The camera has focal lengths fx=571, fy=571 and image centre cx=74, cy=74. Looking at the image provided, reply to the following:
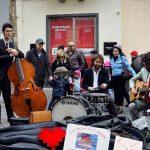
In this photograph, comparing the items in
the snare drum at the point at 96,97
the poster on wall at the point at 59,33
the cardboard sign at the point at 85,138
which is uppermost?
the poster on wall at the point at 59,33

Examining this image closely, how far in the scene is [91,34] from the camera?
17.9 m

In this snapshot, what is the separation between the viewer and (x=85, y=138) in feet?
13.5

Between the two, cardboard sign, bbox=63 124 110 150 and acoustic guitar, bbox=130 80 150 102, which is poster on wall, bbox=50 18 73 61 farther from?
cardboard sign, bbox=63 124 110 150

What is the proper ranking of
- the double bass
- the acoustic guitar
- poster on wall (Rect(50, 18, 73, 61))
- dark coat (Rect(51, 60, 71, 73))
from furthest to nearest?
poster on wall (Rect(50, 18, 73, 61)) < dark coat (Rect(51, 60, 71, 73)) < the double bass < the acoustic guitar

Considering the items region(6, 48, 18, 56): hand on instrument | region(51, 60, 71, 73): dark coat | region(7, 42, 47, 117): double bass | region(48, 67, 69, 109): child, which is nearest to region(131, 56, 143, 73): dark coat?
region(51, 60, 71, 73): dark coat

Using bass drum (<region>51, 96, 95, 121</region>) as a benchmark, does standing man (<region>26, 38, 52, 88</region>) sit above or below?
above

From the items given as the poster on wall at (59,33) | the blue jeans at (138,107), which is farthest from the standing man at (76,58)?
the poster on wall at (59,33)

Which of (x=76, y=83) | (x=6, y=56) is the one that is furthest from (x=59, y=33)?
(x=6, y=56)

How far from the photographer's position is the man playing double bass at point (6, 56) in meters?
8.49

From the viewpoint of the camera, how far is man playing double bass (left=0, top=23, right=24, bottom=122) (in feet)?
27.9

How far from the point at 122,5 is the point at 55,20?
218cm

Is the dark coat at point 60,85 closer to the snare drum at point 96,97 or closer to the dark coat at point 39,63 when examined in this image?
the dark coat at point 39,63

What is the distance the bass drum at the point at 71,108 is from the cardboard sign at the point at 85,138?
175 inches

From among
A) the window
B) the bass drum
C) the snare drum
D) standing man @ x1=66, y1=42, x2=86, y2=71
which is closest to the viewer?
the bass drum
